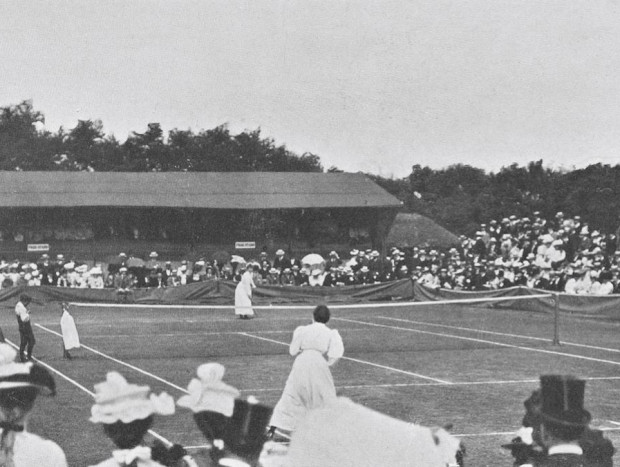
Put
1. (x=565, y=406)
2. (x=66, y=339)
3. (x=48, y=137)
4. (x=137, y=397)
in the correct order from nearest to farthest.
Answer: (x=137, y=397) < (x=565, y=406) < (x=66, y=339) < (x=48, y=137)

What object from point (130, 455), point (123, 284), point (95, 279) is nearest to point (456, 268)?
point (123, 284)

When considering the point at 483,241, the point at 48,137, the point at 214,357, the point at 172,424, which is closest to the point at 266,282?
the point at 483,241

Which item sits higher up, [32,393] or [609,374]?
[32,393]

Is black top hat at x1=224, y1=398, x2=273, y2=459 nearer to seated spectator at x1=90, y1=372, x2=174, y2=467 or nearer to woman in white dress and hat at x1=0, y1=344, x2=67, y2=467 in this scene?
seated spectator at x1=90, y1=372, x2=174, y2=467

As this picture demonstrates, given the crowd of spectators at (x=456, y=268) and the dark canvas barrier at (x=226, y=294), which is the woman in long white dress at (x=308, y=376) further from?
the dark canvas barrier at (x=226, y=294)

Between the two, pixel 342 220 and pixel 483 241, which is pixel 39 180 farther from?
pixel 483 241

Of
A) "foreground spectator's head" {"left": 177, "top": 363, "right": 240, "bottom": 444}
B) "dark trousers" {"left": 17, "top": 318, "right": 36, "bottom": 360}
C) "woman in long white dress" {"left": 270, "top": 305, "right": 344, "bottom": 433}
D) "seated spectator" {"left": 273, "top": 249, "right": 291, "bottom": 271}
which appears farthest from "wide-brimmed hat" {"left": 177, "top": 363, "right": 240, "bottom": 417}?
"seated spectator" {"left": 273, "top": 249, "right": 291, "bottom": 271}
